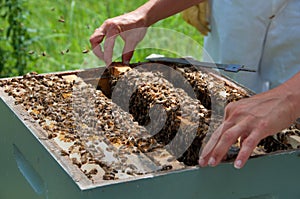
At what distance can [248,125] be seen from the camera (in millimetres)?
1299

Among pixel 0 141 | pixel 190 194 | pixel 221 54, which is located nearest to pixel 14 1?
pixel 221 54

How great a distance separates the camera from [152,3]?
6.86 ft

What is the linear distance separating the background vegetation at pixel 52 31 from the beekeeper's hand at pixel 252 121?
212cm

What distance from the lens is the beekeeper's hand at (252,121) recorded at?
1.28 metres

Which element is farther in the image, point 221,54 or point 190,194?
point 221,54

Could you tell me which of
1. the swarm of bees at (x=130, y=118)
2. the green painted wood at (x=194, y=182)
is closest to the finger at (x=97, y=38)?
the swarm of bees at (x=130, y=118)

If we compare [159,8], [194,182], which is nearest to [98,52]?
[159,8]

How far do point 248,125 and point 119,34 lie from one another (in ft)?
2.57

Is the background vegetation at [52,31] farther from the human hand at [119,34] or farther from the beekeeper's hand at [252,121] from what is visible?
the beekeeper's hand at [252,121]

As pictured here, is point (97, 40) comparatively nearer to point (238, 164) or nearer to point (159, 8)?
point (159, 8)

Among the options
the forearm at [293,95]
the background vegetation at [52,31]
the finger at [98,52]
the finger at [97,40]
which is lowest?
the background vegetation at [52,31]

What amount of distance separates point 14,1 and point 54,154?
2163 millimetres

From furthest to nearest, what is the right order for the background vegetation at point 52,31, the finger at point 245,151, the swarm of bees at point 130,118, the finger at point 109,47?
the background vegetation at point 52,31
the finger at point 109,47
the swarm of bees at point 130,118
the finger at point 245,151

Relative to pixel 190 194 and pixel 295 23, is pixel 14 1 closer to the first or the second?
pixel 295 23
